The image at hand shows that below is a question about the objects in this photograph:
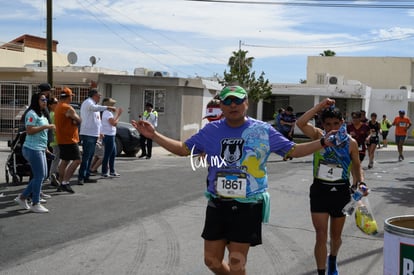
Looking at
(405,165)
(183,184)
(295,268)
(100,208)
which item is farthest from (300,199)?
(405,165)

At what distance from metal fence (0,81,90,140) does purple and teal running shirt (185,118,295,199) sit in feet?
70.3

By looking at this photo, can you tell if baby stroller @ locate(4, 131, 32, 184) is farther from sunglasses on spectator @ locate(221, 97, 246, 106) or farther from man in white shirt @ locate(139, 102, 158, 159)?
man in white shirt @ locate(139, 102, 158, 159)

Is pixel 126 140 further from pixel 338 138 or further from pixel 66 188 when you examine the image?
pixel 338 138

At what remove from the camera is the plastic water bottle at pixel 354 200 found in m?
5.14

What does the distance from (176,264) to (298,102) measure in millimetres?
37437

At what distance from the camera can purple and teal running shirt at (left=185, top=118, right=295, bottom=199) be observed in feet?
14.0

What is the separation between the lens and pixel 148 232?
287 inches

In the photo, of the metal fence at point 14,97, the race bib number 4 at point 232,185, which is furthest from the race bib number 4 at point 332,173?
the metal fence at point 14,97

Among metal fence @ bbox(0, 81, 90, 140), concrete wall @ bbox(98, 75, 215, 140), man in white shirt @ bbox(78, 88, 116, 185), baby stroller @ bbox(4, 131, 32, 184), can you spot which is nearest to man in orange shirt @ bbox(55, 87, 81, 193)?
man in white shirt @ bbox(78, 88, 116, 185)

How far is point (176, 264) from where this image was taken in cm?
589

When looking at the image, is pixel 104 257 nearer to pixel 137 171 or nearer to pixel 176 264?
pixel 176 264

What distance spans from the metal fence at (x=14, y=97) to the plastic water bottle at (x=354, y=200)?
21082mm

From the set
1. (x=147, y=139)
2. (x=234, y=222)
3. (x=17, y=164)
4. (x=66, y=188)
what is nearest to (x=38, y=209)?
(x=66, y=188)

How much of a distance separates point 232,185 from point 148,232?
3326 millimetres
